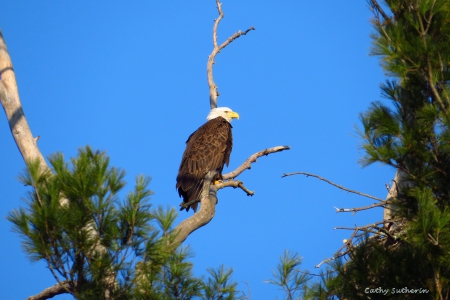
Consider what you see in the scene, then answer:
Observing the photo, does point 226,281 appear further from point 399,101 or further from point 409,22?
point 409,22

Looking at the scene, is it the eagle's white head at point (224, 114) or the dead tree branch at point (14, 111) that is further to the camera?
the eagle's white head at point (224, 114)

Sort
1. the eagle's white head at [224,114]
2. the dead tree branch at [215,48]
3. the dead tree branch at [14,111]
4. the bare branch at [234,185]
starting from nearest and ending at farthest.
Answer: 1. the dead tree branch at [14,111]
2. the bare branch at [234,185]
3. the dead tree branch at [215,48]
4. the eagle's white head at [224,114]

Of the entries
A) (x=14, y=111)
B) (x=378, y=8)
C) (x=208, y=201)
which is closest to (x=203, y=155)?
(x=208, y=201)

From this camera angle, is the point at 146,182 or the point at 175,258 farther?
the point at 175,258

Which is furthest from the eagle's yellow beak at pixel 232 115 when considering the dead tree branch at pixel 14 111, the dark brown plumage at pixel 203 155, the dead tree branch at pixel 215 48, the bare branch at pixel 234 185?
the dead tree branch at pixel 14 111

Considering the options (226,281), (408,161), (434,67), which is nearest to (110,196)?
(226,281)

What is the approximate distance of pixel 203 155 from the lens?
8.05 metres

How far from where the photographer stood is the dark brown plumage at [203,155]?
772 cm

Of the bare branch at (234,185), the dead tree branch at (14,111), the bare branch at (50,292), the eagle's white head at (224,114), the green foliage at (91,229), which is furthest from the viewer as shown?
the eagle's white head at (224,114)

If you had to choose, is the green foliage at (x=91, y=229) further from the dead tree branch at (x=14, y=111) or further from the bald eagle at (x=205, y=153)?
the bald eagle at (x=205, y=153)

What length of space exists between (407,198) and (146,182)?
6.03ft

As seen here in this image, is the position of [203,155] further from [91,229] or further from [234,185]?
[91,229]

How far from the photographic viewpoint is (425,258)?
155 inches

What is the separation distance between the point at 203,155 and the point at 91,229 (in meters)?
4.56
